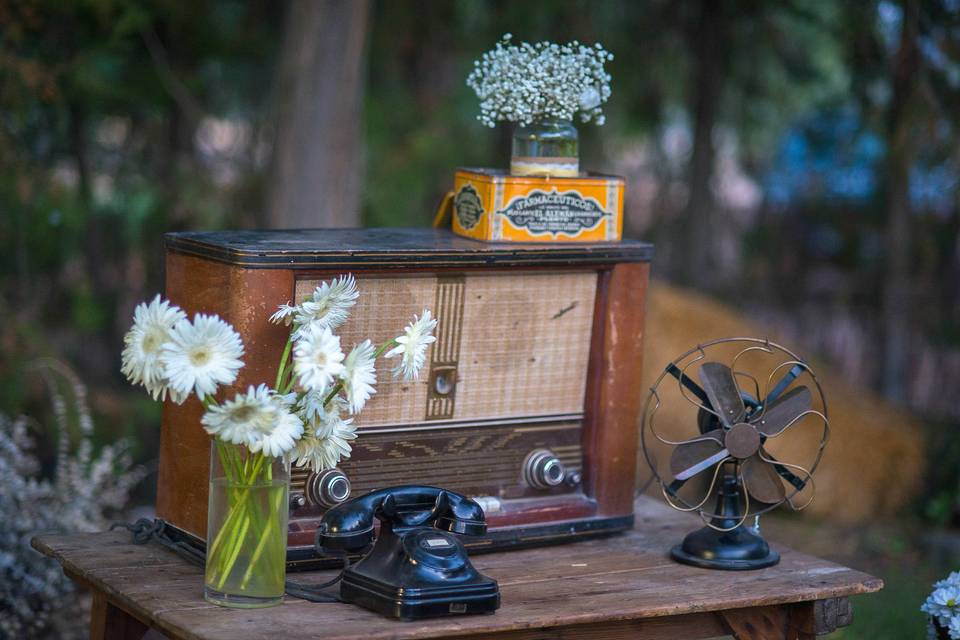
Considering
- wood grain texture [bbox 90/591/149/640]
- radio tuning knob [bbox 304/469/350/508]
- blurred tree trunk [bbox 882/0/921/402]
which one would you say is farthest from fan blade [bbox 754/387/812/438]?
blurred tree trunk [bbox 882/0/921/402]

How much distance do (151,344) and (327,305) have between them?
39cm

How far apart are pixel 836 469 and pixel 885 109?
2.12 metres

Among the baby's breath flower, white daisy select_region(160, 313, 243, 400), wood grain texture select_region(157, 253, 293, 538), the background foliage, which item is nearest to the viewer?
white daisy select_region(160, 313, 243, 400)

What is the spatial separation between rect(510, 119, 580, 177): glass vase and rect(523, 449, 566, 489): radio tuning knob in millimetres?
756

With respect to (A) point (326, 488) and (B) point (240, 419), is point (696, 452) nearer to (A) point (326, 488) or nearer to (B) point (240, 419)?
(A) point (326, 488)

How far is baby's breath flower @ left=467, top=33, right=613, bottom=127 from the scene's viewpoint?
3.30m

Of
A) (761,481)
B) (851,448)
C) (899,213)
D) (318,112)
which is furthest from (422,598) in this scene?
(899,213)

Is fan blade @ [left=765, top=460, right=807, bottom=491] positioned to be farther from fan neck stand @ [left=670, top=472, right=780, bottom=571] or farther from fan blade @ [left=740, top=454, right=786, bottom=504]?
fan neck stand @ [left=670, top=472, right=780, bottom=571]

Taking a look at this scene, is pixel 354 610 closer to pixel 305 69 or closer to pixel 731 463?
pixel 731 463

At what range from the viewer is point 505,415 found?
3.29 meters

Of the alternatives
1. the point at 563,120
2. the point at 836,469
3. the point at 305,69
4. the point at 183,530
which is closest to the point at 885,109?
the point at 836,469

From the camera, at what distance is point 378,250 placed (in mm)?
2982

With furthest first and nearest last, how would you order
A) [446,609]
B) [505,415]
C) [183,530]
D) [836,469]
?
1. [836,469]
2. [505,415]
3. [183,530]
4. [446,609]

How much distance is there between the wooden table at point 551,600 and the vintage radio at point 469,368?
0.14 m
